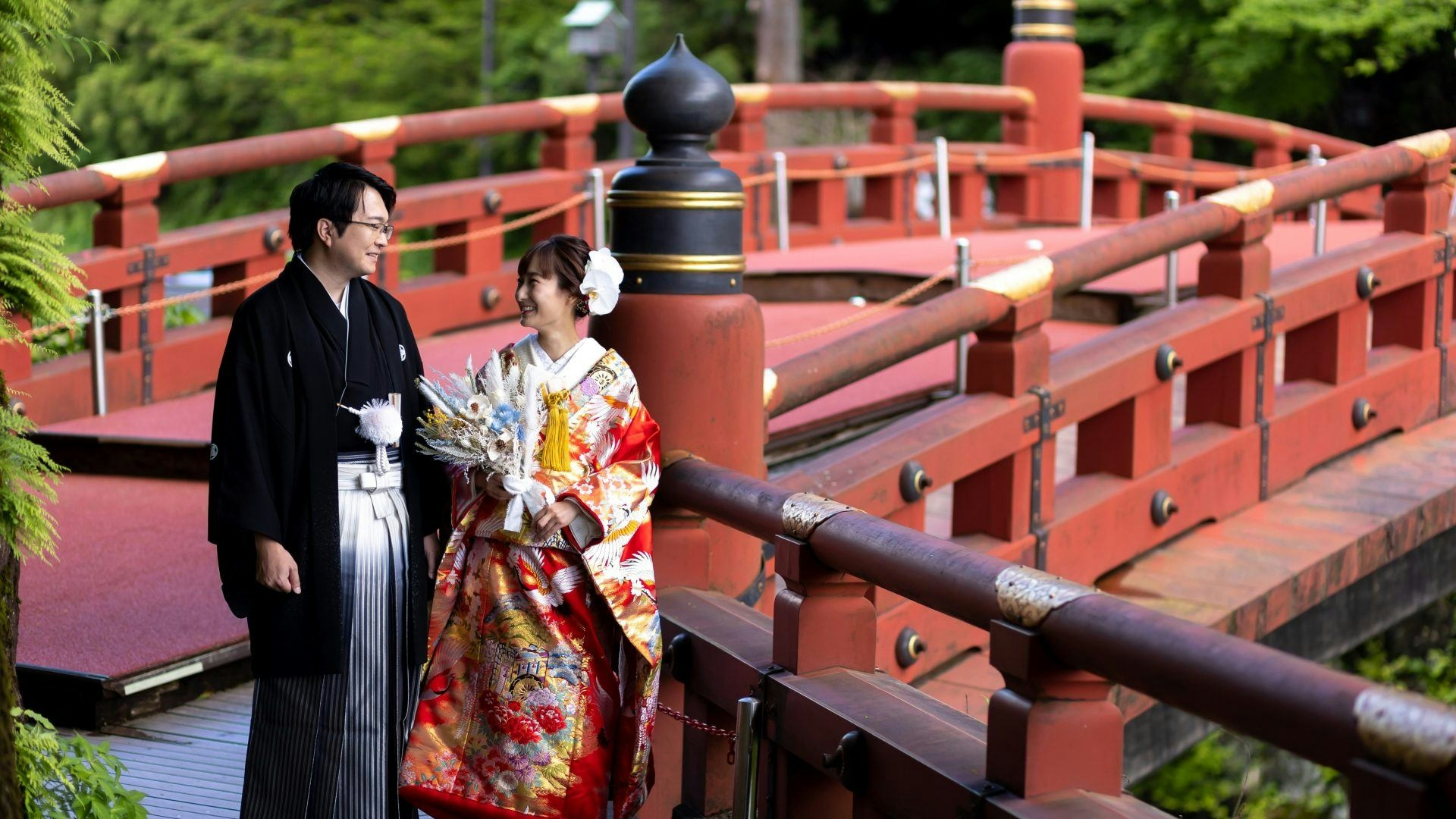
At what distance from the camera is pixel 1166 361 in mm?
5090

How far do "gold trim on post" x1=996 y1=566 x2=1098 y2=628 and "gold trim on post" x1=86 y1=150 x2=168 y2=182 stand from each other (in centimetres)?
552

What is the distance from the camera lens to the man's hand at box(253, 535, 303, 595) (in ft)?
10.3

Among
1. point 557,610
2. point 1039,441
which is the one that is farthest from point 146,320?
point 557,610

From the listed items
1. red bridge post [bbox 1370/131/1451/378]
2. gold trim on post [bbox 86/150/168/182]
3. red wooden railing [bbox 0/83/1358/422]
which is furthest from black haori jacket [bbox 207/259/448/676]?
gold trim on post [bbox 86/150/168/182]

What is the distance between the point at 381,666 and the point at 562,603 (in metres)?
0.40

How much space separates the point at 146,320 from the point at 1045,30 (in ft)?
23.6

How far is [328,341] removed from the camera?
3.21m

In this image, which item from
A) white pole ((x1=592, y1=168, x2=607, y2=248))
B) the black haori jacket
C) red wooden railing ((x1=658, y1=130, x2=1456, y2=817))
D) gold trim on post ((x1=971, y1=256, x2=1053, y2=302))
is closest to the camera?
red wooden railing ((x1=658, y1=130, x2=1456, y2=817))

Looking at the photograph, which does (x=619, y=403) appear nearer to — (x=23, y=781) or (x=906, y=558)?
(x=906, y=558)

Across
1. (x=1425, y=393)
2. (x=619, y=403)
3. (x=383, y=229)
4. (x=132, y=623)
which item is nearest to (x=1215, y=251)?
(x=1425, y=393)

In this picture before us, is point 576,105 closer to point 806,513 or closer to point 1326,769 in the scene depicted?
point 1326,769

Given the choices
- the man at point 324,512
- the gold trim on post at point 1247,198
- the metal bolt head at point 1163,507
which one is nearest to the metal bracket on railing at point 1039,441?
the metal bolt head at point 1163,507

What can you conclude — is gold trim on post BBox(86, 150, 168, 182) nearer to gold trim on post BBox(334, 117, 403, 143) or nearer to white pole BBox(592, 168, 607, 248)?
gold trim on post BBox(334, 117, 403, 143)

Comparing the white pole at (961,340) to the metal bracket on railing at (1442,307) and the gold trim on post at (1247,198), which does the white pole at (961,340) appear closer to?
the gold trim on post at (1247,198)
